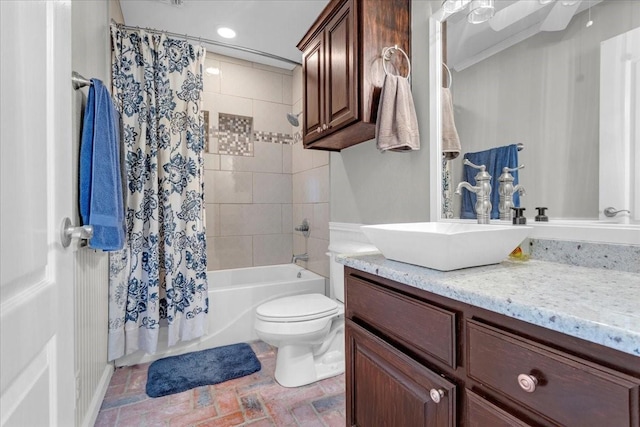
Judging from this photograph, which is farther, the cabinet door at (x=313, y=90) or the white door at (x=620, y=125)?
the cabinet door at (x=313, y=90)

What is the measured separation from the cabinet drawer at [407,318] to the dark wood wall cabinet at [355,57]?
3.03ft

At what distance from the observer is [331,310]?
1887 millimetres

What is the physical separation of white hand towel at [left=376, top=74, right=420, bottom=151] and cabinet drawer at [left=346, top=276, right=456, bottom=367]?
2.44 feet

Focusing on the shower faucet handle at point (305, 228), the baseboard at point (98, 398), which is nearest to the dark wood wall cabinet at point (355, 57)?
the shower faucet handle at point (305, 228)

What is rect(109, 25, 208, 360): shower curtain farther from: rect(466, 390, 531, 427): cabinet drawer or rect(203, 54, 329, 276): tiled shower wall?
rect(466, 390, 531, 427): cabinet drawer

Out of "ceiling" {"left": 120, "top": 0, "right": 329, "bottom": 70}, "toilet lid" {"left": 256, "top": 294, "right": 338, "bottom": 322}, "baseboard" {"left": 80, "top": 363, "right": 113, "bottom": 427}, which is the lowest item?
"baseboard" {"left": 80, "top": 363, "right": 113, "bottom": 427}

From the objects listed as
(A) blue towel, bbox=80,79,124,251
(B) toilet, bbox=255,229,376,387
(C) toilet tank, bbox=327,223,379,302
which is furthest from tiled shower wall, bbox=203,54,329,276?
(A) blue towel, bbox=80,79,124,251

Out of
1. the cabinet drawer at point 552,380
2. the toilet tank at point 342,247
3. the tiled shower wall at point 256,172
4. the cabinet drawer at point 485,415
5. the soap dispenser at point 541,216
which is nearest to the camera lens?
→ the cabinet drawer at point 552,380

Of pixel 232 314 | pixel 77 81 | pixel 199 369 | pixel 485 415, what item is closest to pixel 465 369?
pixel 485 415

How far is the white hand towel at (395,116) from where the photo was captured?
144 cm

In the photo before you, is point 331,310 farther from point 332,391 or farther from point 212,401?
point 212,401

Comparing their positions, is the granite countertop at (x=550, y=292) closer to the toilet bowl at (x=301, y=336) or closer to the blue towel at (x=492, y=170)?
the blue towel at (x=492, y=170)

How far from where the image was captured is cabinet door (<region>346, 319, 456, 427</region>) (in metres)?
0.72

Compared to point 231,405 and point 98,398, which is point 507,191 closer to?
point 231,405
